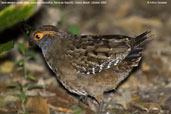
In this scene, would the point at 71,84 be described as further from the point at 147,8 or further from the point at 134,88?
the point at 147,8

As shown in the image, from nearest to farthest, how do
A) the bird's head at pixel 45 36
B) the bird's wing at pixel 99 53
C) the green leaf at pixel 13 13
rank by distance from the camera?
the green leaf at pixel 13 13
the bird's wing at pixel 99 53
the bird's head at pixel 45 36

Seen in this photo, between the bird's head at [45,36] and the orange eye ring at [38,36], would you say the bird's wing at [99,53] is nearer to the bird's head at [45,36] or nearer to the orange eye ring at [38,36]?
the bird's head at [45,36]

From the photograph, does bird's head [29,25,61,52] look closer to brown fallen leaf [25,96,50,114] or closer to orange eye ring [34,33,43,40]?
orange eye ring [34,33,43,40]

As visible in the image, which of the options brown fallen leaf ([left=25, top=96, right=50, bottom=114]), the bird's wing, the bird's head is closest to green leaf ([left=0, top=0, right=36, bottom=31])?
the bird's wing

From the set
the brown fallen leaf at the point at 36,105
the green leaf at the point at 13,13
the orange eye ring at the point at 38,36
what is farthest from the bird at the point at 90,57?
the green leaf at the point at 13,13

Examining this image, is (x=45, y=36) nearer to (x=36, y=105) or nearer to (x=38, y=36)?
(x=38, y=36)

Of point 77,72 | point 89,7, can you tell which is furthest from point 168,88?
point 89,7
